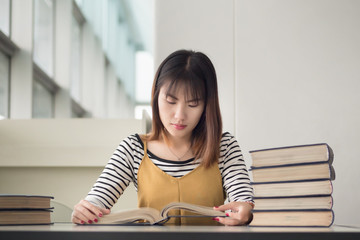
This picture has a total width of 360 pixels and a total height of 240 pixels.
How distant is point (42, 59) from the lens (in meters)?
4.29

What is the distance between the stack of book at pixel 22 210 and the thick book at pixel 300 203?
482mm

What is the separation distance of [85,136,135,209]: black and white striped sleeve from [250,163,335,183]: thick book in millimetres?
577

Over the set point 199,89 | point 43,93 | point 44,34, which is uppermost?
point 44,34

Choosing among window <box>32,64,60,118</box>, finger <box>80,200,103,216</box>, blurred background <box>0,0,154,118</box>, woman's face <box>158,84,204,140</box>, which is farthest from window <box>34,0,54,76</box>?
finger <box>80,200,103,216</box>

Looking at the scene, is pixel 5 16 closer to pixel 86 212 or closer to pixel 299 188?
pixel 86 212

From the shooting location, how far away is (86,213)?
1089mm

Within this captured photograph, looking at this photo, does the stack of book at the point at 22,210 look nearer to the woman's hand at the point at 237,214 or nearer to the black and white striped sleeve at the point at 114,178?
the black and white striped sleeve at the point at 114,178

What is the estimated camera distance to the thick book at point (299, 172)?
0.89 metres

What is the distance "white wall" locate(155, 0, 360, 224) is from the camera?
82.4 inches

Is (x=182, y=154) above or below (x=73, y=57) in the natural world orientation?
below

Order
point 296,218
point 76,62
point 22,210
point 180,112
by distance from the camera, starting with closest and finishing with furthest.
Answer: point 296,218
point 22,210
point 180,112
point 76,62

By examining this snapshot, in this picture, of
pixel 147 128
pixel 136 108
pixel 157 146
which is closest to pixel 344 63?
pixel 147 128

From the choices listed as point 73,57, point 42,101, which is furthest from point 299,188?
point 73,57

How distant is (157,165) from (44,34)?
10.9ft
